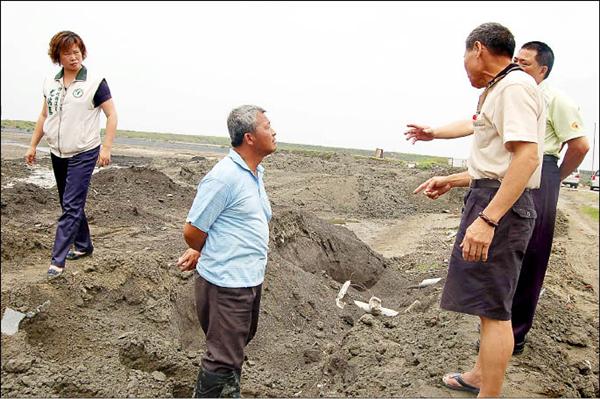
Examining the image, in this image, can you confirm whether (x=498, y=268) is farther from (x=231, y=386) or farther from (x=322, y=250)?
(x=322, y=250)

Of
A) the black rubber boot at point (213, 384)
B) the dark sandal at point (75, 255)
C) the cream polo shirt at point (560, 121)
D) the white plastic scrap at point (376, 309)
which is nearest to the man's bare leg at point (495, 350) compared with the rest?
the black rubber boot at point (213, 384)

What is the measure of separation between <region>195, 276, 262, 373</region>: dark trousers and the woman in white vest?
2.28 m

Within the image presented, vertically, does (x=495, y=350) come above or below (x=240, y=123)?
below

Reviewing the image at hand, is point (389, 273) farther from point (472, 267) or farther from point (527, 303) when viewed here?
point (472, 267)

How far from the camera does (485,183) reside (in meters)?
2.98

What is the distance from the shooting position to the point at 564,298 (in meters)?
6.65

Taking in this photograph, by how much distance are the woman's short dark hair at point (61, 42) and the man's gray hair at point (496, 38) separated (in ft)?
10.8

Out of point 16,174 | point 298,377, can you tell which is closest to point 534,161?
point 298,377

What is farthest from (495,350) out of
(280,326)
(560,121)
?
(280,326)

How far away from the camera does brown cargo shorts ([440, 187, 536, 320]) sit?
9.53 ft

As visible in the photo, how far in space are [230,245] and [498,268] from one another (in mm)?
1356

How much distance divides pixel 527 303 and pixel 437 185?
A: 108cm

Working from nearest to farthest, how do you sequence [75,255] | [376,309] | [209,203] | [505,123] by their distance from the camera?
[505,123] < [209,203] < [75,255] < [376,309]

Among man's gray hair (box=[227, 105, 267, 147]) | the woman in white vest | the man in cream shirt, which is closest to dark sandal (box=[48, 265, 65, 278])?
the woman in white vest
